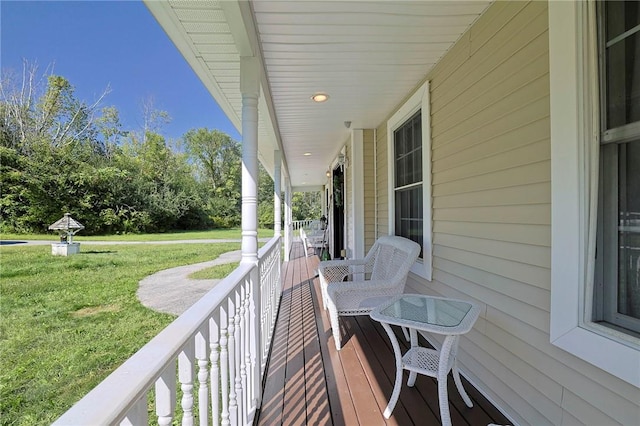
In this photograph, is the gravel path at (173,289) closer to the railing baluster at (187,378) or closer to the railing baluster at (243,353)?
the railing baluster at (243,353)

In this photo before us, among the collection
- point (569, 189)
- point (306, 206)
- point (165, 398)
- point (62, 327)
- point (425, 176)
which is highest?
point (306, 206)

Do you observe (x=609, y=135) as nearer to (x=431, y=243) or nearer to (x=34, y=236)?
(x=431, y=243)

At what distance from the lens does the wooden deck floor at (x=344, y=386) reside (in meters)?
1.77

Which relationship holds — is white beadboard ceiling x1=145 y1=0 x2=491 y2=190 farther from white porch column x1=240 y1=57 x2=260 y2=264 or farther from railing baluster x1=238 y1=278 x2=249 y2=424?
railing baluster x1=238 y1=278 x2=249 y2=424

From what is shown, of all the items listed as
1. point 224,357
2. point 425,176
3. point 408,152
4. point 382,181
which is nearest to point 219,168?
point 382,181

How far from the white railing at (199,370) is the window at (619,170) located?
1577mm

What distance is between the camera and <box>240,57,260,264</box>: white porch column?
6.54ft

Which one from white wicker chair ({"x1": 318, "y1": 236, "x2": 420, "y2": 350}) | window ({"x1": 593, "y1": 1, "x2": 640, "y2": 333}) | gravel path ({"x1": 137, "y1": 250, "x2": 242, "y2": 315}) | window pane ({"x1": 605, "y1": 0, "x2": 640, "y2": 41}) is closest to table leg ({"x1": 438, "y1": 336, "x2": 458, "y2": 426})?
window ({"x1": 593, "y1": 1, "x2": 640, "y2": 333})

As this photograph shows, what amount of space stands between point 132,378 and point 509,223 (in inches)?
74.4

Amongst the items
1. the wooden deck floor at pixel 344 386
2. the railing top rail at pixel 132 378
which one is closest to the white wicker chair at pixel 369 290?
the wooden deck floor at pixel 344 386

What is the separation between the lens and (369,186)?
4641 mm

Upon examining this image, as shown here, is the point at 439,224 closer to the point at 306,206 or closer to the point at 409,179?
the point at 409,179

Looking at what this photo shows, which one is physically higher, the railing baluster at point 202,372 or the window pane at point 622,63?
the window pane at point 622,63

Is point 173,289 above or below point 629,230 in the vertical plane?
below
